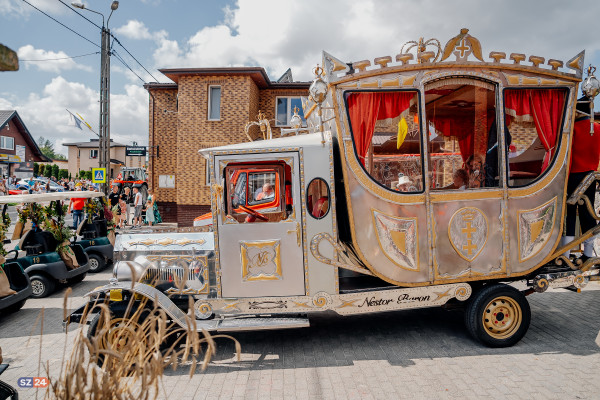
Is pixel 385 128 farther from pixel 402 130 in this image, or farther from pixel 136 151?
pixel 136 151

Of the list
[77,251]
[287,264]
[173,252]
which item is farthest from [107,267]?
[287,264]

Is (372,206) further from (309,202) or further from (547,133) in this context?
(547,133)

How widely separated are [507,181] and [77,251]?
8712 mm

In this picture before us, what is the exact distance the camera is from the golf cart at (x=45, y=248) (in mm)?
7676

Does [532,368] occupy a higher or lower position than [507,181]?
lower

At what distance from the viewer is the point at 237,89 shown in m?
17.1

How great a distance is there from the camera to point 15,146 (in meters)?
39.4

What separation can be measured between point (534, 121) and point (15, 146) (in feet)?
155

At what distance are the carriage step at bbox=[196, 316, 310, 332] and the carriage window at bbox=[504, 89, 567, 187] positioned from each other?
3.36m

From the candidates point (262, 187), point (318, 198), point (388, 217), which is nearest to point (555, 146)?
point (388, 217)

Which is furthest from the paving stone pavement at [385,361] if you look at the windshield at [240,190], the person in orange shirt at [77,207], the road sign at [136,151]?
the road sign at [136,151]

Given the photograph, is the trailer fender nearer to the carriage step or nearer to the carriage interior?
the carriage step

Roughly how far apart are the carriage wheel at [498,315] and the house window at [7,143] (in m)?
45.7

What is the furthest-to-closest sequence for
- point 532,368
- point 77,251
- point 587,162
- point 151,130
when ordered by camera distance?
point 151,130 < point 77,251 < point 587,162 < point 532,368
